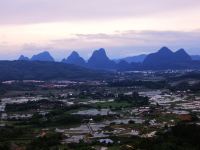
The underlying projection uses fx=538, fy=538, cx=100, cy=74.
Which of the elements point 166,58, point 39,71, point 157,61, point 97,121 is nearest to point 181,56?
point 166,58

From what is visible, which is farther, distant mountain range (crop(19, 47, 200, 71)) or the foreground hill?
distant mountain range (crop(19, 47, 200, 71))

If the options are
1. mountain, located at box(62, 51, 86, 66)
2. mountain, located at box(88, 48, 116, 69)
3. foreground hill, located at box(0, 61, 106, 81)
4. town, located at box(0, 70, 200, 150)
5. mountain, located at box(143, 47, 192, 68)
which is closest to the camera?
town, located at box(0, 70, 200, 150)

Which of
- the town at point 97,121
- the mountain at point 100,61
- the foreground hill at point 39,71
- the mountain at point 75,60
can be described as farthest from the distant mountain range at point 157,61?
the town at point 97,121

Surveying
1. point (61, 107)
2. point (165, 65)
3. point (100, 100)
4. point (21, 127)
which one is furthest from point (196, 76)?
point (165, 65)

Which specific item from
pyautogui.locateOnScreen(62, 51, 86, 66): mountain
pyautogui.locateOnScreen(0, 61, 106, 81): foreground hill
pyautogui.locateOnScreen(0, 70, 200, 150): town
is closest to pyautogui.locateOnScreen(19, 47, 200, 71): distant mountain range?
pyautogui.locateOnScreen(62, 51, 86, 66): mountain

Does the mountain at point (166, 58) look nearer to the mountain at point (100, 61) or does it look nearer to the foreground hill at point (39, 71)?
the mountain at point (100, 61)

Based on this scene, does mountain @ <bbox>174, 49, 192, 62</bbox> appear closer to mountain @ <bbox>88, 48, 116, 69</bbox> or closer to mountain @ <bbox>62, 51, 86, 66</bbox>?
mountain @ <bbox>88, 48, 116, 69</bbox>

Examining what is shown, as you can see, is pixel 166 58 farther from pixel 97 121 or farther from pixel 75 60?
pixel 97 121
